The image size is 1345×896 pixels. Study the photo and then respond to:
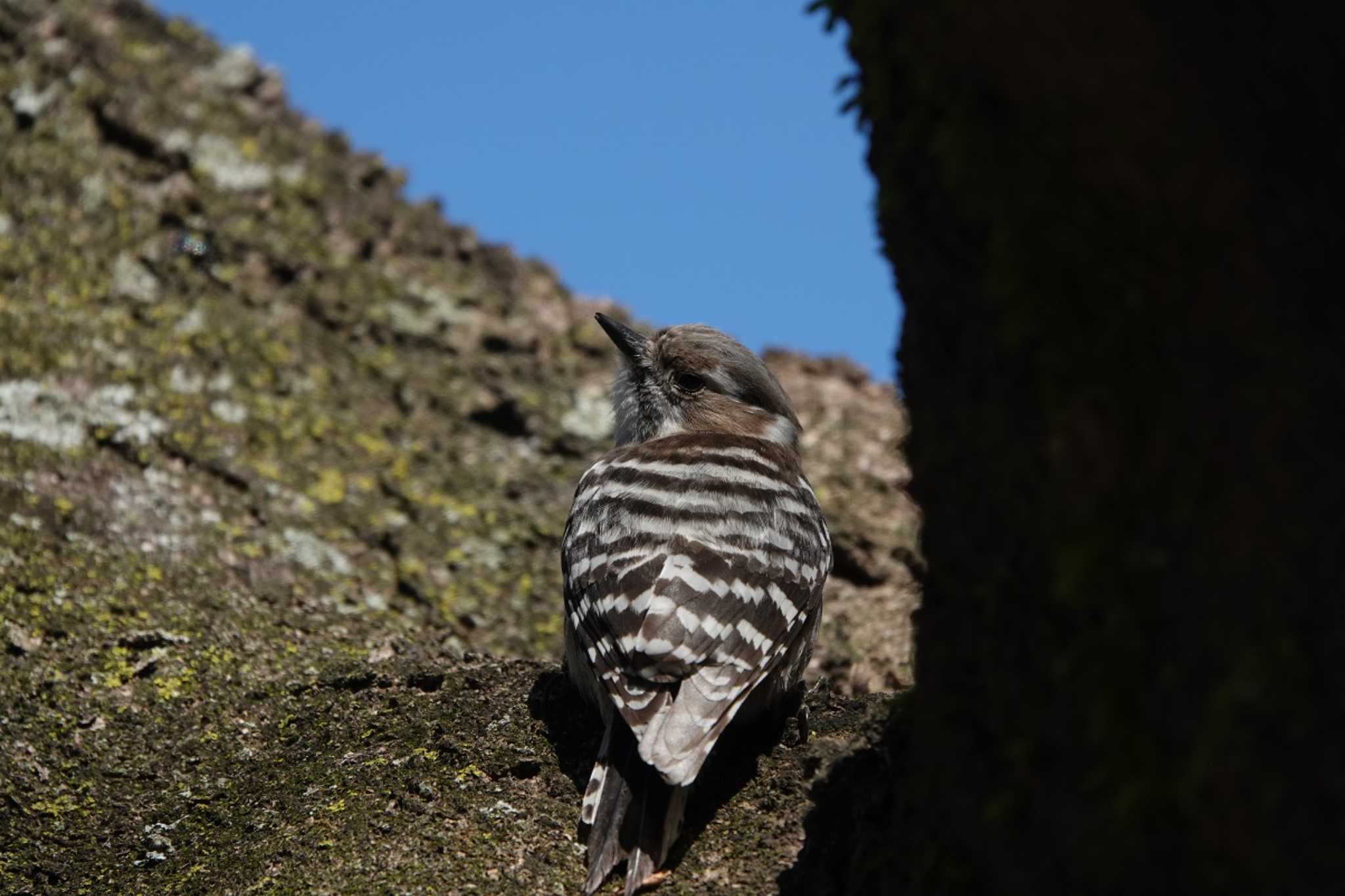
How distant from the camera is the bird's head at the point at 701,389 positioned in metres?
6.79

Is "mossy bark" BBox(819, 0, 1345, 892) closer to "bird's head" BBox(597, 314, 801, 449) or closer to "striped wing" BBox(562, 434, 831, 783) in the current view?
"striped wing" BBox(562, 434, 831, 783)

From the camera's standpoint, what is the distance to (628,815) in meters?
3.86

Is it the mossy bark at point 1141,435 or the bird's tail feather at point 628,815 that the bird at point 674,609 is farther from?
the mossy bark at point 1141,435

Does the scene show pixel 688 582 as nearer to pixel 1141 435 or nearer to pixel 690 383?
pixel 690 383

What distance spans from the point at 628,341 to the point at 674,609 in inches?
106

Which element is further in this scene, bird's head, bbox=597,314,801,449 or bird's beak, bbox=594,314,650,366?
bird's beak, bbox=594,314,650,366

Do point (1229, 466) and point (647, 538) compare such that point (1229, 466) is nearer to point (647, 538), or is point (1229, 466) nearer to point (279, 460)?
point (647, 538)

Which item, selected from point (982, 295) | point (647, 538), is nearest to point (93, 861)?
point (647, 538)

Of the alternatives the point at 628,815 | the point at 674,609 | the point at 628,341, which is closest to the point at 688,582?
the point at 674,609

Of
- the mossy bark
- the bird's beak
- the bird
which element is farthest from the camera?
the bird's beak

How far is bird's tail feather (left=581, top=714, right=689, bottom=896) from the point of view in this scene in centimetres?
377

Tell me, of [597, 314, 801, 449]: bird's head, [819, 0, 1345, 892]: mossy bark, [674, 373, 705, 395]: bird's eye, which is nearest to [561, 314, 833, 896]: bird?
[597, 314, 801, 449]: bird's head

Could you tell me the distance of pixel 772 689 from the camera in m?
4.79

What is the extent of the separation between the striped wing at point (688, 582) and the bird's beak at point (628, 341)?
1.14 m
